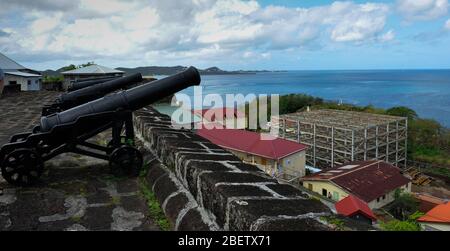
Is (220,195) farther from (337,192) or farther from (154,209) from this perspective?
(337,192)

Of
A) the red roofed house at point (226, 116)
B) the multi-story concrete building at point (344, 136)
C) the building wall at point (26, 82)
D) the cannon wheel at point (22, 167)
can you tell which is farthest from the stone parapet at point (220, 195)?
the red roofed house at point (226, 116)

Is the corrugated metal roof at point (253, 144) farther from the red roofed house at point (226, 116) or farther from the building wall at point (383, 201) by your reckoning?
the red roofed house at point (226, 116)

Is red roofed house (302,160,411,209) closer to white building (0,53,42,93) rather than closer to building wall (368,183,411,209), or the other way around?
building wall (368,183,411,209)

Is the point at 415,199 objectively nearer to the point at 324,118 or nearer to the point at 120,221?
the point at 324,118

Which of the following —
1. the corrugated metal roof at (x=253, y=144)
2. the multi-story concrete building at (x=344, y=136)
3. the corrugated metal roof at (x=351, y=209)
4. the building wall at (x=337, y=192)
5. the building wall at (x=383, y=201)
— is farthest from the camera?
the multi-story concrete building at (x=344, y=136)

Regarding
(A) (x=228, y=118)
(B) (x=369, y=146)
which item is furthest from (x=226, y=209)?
(A) (x=228, y=118)

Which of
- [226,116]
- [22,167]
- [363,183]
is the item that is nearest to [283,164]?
A: [363,183]

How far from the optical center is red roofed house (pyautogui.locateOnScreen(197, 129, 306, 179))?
23914 millimetres

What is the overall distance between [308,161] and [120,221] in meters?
28.4

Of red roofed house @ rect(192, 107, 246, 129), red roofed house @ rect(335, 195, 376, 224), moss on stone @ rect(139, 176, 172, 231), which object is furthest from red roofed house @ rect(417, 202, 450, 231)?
red roofed house @ rect(192, 107, 246, 129)

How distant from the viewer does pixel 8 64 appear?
2628 cm

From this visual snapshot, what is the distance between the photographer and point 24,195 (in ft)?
9.38

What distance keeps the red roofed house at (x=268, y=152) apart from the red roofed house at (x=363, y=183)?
217 centimetres

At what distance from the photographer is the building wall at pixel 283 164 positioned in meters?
23.8
